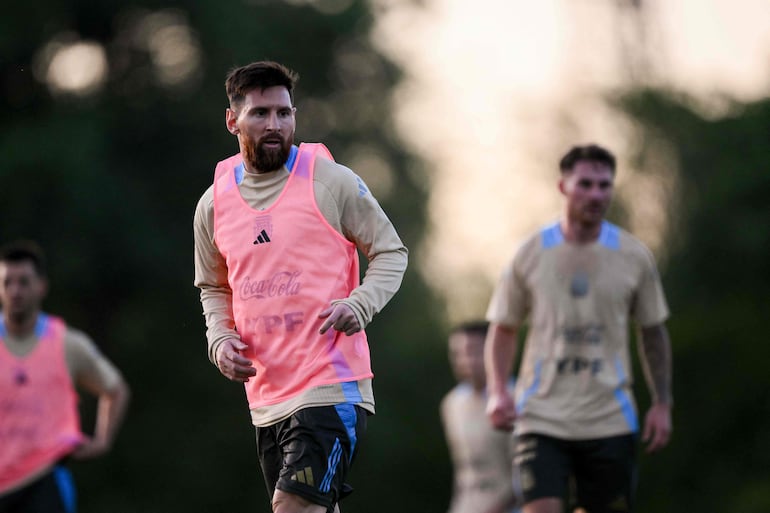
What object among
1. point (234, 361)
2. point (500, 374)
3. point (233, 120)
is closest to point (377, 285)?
point (234, 361)

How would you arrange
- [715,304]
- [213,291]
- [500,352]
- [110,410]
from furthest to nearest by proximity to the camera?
[715,304] → [110,410] → [500,352] → [213,291]

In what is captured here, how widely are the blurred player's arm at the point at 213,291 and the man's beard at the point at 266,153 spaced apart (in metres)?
0.31

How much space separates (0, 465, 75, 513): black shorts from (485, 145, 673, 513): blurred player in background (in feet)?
10.1

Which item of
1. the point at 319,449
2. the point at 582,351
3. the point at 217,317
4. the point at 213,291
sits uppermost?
the point at 213,291

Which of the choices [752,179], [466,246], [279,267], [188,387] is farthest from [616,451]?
[466,246]

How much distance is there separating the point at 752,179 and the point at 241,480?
974 cm

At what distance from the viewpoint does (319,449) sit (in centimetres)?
673

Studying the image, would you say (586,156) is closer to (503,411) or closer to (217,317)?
(503,411)

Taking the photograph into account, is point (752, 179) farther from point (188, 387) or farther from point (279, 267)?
point (279, 267)

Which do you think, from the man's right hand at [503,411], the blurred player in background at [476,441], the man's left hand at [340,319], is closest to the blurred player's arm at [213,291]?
the man's left hand at [340,319]

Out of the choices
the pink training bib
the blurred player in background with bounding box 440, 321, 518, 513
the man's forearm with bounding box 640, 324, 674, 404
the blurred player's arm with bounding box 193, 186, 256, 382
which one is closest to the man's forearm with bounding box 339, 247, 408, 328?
the pink training bib

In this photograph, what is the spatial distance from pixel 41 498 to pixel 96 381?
1.36 meters

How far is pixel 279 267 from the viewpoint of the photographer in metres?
6.92

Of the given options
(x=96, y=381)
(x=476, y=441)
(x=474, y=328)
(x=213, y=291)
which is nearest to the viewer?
(x=213, y=291)
